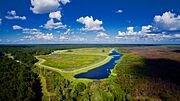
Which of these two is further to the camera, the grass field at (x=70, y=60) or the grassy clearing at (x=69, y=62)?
the grass field at (x=70, y=60)

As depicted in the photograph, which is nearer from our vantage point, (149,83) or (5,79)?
(5,79)

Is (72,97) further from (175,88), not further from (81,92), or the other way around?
(175,88)

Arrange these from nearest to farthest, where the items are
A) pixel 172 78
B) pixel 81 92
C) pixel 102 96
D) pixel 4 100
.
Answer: pixel 4 100
pixel 102 96
pixel 81 92
pixel 172 78

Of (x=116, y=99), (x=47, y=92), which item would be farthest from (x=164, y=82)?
(x=47, y=92)

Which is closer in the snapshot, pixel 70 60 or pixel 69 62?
pixel 69 62

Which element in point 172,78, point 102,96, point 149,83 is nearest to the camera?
point 102,96

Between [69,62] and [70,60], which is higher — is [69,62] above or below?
above

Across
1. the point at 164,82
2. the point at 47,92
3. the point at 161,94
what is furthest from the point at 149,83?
the point at 47,92

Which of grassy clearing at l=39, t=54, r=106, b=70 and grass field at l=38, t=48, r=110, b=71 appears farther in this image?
grass field at l=38, t=48, r=110, b=71

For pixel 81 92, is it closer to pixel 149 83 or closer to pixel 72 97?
pixel 72 97
